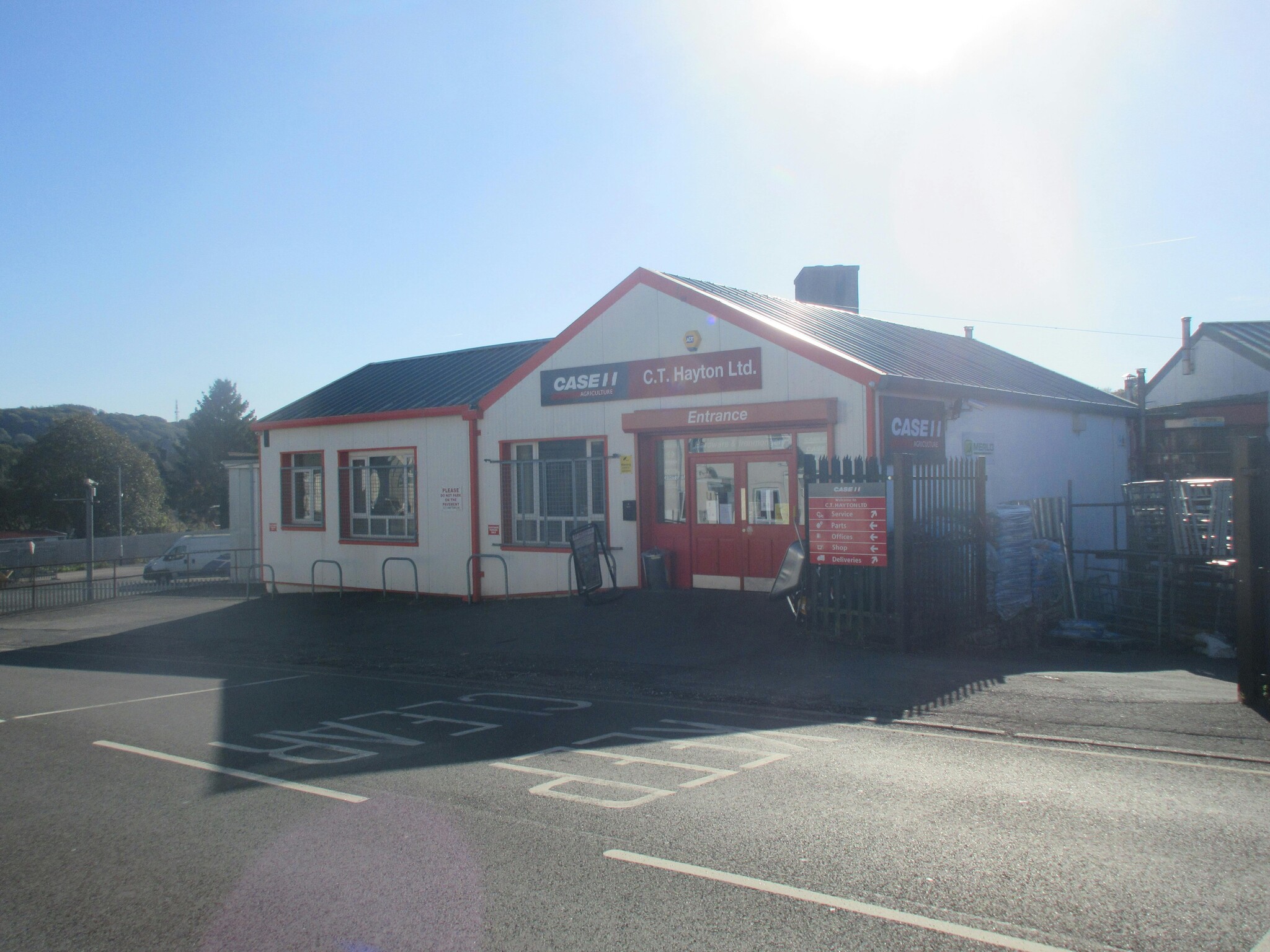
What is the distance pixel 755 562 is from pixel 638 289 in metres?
4.65

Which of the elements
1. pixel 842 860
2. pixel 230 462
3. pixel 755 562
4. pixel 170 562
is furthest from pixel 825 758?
pixel 170 562

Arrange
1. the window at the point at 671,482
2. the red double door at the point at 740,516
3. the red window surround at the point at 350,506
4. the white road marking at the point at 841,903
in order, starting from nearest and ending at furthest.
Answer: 1. the white road marking at the point at 841,903
2. the red double door at the point at 740,516
3. the window at the point at 671,482
4. the red window surround at the point at 350,506

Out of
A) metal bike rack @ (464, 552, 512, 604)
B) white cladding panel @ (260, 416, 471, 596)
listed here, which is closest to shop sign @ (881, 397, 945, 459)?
metal bike rack @ (464, 552, 512, 604)

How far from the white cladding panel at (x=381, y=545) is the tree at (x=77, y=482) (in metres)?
57.3

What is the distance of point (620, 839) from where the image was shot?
4.94 metres

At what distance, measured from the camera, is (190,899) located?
4371 mm

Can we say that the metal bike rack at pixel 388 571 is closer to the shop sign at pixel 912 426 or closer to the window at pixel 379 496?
the window at pixel 379 496

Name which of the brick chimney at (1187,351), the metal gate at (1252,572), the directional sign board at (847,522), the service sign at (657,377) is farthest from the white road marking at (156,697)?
the brick chimney at (1187,351)

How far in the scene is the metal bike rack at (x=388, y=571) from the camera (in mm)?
17125

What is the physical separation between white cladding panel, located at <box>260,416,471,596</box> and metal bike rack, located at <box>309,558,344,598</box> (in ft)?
0.35

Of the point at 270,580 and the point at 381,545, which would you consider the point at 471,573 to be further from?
the point at 270,580

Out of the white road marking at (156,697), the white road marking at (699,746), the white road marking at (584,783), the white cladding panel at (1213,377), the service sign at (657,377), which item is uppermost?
the white cladding panel at (1213,377)

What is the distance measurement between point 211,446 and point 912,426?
268ft

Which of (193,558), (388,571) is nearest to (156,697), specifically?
(388,571)
